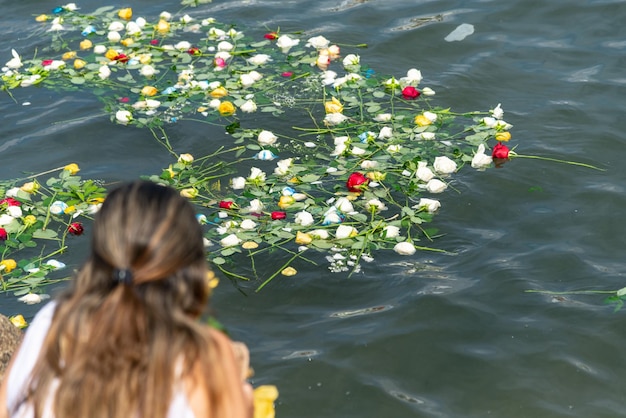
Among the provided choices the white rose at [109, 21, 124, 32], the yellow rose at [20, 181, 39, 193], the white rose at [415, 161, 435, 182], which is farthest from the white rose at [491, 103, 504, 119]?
the white rose at [109, 21, 124, 32]

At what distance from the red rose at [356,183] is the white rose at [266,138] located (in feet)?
3.03

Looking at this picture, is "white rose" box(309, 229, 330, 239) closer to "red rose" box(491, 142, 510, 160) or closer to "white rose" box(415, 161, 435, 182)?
"white rose" box(415, 161, 435, 182)

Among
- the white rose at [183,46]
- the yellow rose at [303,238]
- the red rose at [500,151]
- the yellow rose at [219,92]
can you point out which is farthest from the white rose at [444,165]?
the white rose at [183,46]

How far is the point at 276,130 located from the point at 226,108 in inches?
18.2

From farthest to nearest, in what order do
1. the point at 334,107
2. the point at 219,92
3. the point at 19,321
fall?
the point at 219,92, the point at 334,107, the point at 19,321

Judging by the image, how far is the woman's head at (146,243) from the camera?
2807 millimetres

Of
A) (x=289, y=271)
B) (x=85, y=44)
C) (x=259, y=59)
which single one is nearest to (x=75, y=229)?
(x=289, y=271)

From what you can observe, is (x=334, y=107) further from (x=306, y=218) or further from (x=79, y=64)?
(x=79, y=64)

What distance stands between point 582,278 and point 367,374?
5.11ft

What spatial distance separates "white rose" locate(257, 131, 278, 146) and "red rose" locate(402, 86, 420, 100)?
1.22 m

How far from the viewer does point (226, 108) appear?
7.65 metres

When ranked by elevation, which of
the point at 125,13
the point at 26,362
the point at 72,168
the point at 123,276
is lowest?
the point at 72,168

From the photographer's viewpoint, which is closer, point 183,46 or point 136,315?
point 136,315

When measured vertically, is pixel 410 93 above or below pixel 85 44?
below
